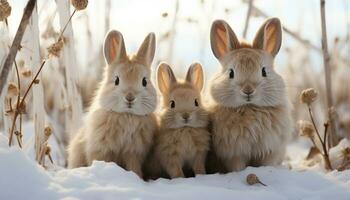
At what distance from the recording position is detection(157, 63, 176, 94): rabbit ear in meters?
3.86

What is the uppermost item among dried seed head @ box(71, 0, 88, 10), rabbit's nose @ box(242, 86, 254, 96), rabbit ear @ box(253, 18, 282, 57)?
dried seed head @ box(71, 0, 88, 10)

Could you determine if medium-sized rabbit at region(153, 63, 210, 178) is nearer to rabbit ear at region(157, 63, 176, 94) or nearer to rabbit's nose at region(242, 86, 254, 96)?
rabbit ear at region(157, 63, 176, 94)

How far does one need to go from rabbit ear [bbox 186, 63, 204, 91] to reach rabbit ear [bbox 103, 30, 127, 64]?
0.53 m

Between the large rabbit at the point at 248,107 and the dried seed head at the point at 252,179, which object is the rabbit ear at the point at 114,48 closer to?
the large rabbit at the point at 248,107

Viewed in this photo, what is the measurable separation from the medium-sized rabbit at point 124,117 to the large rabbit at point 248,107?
0.45 metres

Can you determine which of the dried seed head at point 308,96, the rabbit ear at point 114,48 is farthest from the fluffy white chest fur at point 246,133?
the rabbit ear at point 114,48

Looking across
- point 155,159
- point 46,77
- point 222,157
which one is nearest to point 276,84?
point 222,157

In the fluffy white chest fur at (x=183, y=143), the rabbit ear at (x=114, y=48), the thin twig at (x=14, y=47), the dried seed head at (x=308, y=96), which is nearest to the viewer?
the thin twig at (x=14, y=47)

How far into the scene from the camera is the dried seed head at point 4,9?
3.14 m

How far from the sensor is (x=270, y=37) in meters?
3.84

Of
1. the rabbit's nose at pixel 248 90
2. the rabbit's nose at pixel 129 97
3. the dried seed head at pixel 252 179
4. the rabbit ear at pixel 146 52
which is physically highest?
the rabbit ear at pixel 146 52

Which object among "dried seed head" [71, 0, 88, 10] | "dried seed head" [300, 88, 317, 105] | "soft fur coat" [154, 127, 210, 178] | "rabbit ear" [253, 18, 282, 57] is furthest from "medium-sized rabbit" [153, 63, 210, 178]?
"dried seed head" [71, 0, 88, 10]

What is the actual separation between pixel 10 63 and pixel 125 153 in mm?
1029

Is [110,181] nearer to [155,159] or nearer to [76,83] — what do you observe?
[155,159]
